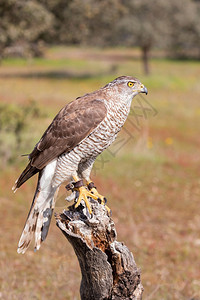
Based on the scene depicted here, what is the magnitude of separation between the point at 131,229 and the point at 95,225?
485 centimetres

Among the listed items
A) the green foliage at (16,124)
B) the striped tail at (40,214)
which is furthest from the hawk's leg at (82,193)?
the green foliage at (16,124)

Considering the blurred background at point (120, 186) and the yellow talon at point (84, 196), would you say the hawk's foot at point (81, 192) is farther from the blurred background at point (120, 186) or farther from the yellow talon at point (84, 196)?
the blurred background at point (120, 186)

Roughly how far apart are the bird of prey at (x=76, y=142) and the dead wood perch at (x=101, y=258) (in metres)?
0.17

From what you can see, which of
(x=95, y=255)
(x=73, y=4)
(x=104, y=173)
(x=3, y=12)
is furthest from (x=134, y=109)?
(x=73, y=4)

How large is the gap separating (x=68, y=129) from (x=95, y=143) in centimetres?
28

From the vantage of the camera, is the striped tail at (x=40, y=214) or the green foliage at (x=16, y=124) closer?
the striped tail at (x=40, y=214)

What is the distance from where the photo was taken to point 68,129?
3.37 meters

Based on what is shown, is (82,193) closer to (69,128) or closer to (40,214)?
(40,214)

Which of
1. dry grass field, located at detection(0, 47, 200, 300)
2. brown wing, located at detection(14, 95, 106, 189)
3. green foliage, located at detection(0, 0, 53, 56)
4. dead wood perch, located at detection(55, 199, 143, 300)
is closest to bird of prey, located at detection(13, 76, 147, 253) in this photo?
brown wing, located at detection(14, 95, 106, 189)

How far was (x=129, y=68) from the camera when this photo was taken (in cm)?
3947

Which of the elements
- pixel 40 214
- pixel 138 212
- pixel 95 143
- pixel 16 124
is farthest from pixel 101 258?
pixel 16 124

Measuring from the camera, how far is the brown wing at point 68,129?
10.7ft

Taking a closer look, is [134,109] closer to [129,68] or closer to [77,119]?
[77,119]

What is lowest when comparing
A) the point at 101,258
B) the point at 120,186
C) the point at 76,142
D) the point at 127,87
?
the point at 101,258
